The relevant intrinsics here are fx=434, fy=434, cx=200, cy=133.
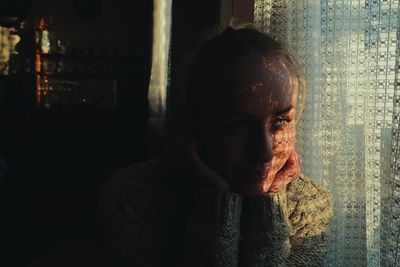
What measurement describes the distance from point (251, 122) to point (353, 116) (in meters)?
0.48

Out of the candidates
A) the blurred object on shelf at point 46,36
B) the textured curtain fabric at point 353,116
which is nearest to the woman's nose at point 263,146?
the textured curtain fabric at point 353,116

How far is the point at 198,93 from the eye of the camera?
0.77m

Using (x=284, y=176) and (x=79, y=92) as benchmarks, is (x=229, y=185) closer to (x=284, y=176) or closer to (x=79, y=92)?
(x=284, y=176)

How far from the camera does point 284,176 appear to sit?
0.79m

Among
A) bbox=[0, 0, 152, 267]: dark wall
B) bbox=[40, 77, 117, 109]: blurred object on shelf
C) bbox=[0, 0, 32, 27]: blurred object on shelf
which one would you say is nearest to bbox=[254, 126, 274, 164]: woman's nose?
bbox=[0, 0, 152, 267]: dark wall

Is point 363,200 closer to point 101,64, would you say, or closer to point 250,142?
point 250,142

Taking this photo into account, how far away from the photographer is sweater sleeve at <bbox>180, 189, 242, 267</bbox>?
74cm

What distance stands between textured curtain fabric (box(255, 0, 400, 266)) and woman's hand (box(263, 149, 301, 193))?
25 cm

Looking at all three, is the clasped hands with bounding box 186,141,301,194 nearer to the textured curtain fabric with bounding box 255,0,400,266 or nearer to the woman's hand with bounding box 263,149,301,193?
the woman's hand with bounding box 263,149,301,193

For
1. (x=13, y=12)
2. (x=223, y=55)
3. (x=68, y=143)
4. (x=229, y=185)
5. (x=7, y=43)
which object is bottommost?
(x=68, y=143)

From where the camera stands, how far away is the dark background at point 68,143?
275 centimetres

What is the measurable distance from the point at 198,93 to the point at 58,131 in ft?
9.14

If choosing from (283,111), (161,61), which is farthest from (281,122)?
(161,61)

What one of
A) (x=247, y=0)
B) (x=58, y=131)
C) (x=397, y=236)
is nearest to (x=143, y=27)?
(x=58, y=131)
